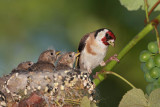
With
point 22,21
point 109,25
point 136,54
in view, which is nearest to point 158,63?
point 136,54

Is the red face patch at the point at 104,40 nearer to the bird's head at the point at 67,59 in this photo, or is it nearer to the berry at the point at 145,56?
the bird's head at the point at 67,59

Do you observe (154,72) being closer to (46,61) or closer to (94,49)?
(46,61)

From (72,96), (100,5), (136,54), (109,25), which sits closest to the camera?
(72,96)

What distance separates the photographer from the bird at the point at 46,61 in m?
3.42

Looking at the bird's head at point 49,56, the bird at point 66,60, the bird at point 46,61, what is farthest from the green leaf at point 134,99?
the bird's head at point 49,56

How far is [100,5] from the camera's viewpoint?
655cm

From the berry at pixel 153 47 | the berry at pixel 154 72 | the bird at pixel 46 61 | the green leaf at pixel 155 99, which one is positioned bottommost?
the green leaf at pixel 155 99

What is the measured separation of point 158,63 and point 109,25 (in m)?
3.16

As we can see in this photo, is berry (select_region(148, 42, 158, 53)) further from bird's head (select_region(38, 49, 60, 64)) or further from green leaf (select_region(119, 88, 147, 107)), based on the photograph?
bird's head (select_region(38, 49, 60, 64))

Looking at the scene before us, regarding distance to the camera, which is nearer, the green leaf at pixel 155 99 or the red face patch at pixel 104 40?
the green leaf at pixel 155 99

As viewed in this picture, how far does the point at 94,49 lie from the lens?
4352 millimetres

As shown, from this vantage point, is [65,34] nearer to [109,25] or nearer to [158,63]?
[109,25]

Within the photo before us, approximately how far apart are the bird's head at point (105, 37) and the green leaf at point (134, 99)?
1632mm

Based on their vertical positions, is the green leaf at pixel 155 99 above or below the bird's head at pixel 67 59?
below
